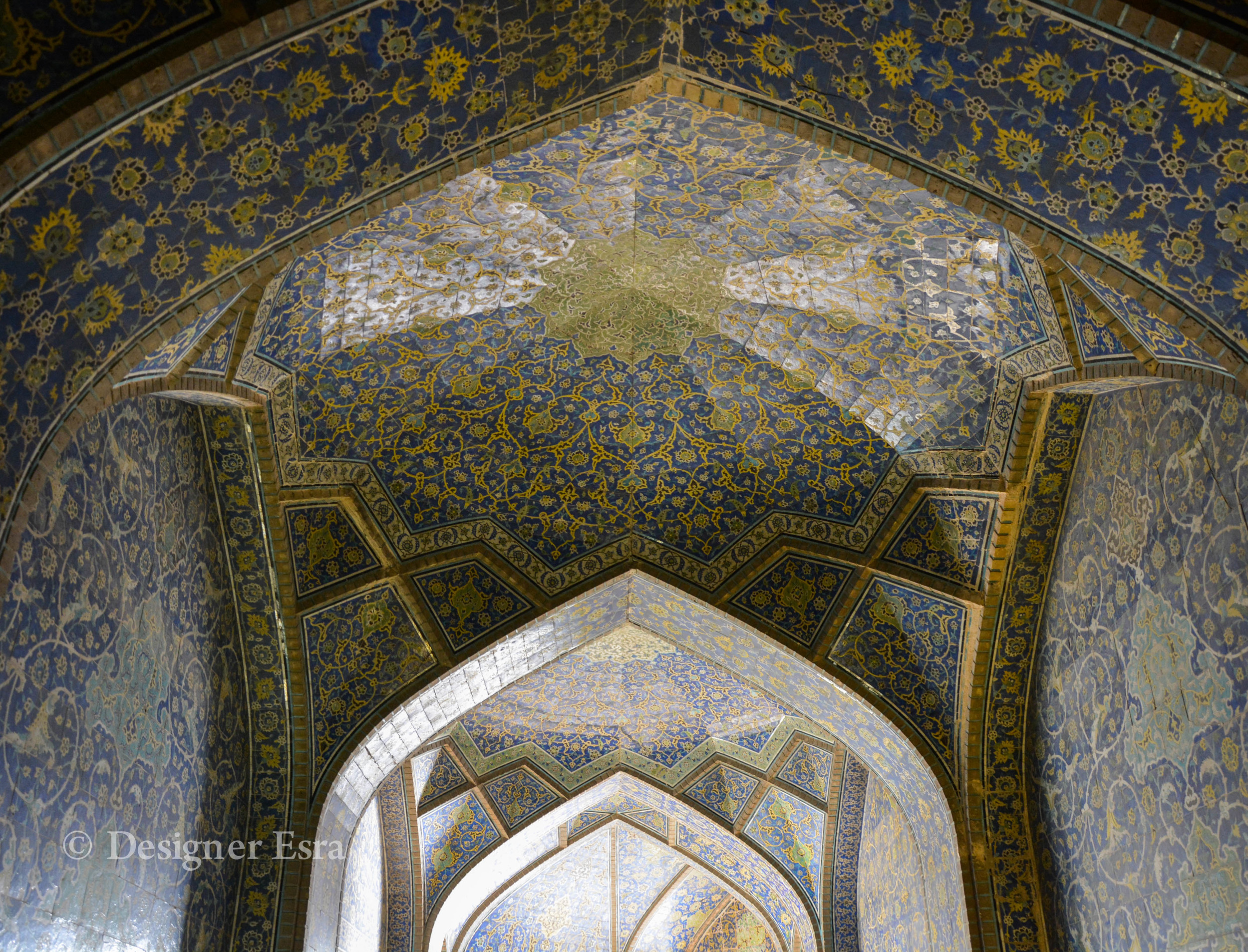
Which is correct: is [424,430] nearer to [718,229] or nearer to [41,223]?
[718,229]

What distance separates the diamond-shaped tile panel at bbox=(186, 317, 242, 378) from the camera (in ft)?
16.2

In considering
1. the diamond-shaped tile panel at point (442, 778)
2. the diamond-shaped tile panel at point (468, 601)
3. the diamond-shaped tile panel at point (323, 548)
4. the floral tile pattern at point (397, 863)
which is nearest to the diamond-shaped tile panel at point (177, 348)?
the diamond-shaped tile panel at point (323, 548)

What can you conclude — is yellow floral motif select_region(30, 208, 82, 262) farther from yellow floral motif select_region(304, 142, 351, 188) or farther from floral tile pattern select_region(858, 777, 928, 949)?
floral tile pattern select_region(858, 777, 928, 949)

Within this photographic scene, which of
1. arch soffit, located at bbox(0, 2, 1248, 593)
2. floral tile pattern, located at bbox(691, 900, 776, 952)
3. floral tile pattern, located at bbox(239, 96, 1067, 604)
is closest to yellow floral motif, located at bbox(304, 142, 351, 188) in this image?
arch soffit, located at bbox(0, 2, 1248, 593)

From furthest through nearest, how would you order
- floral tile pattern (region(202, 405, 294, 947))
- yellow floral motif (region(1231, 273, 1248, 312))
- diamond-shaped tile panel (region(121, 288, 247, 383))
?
floral tile pattern (region(202, 405, 294, 947))
diamond-shaped tile panel (region(121, 288, 247, 383))
yellow floral motif (region(1231, 273, 1248, 312))

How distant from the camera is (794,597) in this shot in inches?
281

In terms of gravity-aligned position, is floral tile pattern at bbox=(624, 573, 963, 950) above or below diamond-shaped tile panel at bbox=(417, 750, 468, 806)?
below

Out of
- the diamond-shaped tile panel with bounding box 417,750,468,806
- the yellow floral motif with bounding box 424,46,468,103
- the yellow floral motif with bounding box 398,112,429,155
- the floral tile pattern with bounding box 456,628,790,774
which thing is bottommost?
the yellow floral motif with bounding box 398,112,429,155

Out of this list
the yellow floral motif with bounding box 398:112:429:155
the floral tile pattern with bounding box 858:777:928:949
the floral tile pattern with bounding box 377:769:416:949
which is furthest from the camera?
the floral tile pattern with bounding box 377:769:416:949

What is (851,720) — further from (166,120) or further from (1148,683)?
(166,120)

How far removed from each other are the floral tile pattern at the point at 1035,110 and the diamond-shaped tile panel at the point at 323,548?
3.56 meters

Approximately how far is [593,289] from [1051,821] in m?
4.01

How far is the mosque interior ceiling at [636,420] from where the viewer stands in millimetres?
3611

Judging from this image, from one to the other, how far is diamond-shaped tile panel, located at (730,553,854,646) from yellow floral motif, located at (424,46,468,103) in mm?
4081
